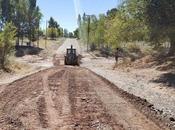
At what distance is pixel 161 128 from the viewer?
12.9 meters

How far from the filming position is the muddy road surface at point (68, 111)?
12656 millimetres

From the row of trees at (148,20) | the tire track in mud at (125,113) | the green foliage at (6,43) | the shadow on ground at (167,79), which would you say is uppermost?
the row of trees at (148,20)

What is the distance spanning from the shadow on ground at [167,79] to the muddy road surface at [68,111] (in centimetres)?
677

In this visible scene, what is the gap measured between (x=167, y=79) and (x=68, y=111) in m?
15.3

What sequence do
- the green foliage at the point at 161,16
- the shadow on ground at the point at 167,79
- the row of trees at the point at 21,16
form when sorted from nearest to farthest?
the shadow on ground at the point at 167,79
the green foliage at the point at 161,16
the row of trees at the point at 21,16

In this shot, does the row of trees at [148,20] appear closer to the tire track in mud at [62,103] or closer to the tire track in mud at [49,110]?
the tire track in mud at [62,103]

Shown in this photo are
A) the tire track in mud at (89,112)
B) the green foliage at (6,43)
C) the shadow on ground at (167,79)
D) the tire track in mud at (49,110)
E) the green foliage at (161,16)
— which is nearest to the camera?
the tire track in mud at (89,112)

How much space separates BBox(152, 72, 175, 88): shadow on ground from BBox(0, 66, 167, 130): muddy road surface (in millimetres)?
6774

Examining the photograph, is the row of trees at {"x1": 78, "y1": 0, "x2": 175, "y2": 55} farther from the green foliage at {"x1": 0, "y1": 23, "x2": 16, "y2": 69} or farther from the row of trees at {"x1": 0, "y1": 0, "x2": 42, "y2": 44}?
the row of trees at {"x1": 0, "y1": 0, "x2": 42, "y2": 44}

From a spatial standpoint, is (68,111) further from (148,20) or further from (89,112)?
(148,20)

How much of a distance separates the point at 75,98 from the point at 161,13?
1404 centimetres

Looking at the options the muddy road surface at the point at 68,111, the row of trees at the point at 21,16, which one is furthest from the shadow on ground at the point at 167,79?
the row of trees at the point at 21,16

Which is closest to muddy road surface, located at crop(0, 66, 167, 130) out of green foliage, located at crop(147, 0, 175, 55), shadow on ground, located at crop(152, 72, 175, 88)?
shadow on ground, located at crop(152, 72, 175, 88)

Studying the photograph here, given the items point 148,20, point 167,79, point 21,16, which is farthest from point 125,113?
point 21,16
